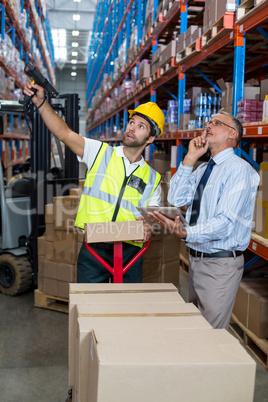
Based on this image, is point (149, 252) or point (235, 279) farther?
point (149, 252)

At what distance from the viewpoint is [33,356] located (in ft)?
11.6

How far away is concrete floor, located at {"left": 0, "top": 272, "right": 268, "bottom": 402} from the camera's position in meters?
3.03

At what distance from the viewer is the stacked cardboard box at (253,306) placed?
3633 mm

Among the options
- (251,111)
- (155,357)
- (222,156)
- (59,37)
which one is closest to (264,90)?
(251,111)

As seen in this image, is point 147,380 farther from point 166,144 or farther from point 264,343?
point 166,144

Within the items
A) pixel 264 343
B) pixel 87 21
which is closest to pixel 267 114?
pixel 264 343

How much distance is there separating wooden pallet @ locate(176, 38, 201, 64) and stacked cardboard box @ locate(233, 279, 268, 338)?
2570 mm

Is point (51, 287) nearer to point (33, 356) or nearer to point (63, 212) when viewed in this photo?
point (63, 212)

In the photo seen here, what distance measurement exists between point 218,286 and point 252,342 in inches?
66.9

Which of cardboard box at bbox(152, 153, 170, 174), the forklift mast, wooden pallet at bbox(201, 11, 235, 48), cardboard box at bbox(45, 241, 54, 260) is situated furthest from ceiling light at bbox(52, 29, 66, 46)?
cardboard box at bbox(45, 241, 54, 260)

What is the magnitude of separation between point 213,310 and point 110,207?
0.91 m

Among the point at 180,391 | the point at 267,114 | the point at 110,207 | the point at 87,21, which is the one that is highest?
the point at 87,21

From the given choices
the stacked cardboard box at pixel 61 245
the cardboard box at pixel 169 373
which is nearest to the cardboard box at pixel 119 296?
the cardboard box at pixel 169 373

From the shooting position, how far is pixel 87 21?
29.5 metres
